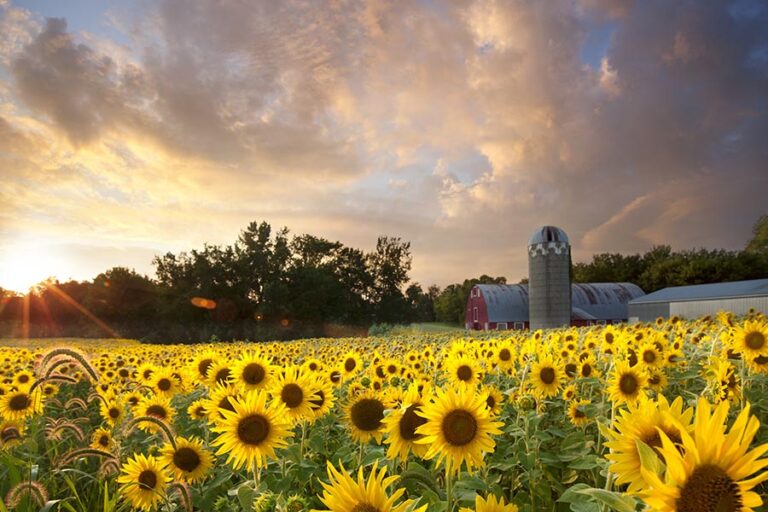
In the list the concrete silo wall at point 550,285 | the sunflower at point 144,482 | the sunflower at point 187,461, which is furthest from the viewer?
the concrete silo wall at point 550,285

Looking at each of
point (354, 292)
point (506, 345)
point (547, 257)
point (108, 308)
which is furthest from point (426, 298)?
point (506, 345)

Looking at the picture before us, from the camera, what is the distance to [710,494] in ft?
4.28

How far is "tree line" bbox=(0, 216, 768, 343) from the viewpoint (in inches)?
2007

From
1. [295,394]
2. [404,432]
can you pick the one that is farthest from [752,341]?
[295,394]

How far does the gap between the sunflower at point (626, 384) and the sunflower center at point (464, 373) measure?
138cm

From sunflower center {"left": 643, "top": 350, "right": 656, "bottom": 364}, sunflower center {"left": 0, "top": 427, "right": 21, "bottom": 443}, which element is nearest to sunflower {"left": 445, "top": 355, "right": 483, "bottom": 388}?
sunflower center {"left": 643, "top": 350, "right": 656, "bottom": 364}

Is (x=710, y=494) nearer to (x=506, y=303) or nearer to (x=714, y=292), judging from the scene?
(x=506, y=303)

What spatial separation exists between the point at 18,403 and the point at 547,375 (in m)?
5.82

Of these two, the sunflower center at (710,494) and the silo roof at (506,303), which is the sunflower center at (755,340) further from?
the silo roof at (506,303)

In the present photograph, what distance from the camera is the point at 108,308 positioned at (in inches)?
2247

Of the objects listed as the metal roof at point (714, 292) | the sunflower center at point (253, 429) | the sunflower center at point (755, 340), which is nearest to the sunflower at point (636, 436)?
the sunflower center at point (253, 429)

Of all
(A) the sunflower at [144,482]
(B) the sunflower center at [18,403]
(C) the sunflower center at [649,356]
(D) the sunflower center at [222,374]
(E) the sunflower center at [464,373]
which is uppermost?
(C) the sunflower center at [649,356]

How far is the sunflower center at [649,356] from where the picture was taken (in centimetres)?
592

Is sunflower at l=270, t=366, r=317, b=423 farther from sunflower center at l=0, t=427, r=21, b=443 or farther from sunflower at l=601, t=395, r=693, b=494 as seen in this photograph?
sunflower at l=601, t=395, r=693, b=494
